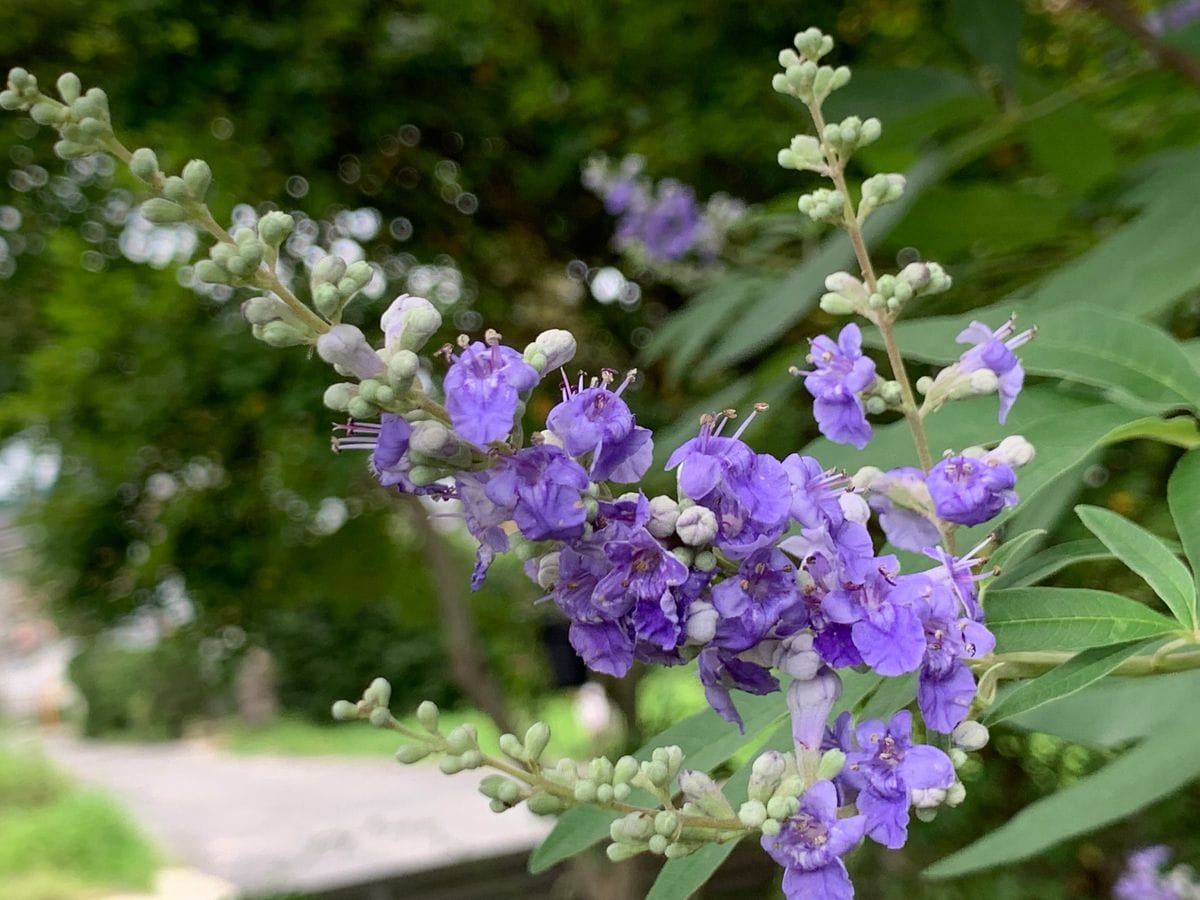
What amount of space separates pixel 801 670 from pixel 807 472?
→ 0.10 m

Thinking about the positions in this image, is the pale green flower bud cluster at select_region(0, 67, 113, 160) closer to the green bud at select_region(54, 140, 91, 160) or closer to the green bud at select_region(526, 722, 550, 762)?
the green bud at select_region(54, 140, 91, 160)

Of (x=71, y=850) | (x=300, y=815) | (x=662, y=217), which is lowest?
(x=300, y=815)

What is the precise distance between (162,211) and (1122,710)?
2.56 ft

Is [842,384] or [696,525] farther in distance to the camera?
[842,384]

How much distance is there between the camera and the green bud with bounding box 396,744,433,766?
1.61 feet

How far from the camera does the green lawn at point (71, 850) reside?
6.29 m

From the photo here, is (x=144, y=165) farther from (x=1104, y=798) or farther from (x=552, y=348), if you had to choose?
(x=1104, y=798)

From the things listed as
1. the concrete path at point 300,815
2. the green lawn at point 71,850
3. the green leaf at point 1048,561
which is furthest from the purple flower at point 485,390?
the green lawn at point 71,850

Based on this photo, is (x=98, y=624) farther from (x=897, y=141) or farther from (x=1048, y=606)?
(x=1048, y=606)

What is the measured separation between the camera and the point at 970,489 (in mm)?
547

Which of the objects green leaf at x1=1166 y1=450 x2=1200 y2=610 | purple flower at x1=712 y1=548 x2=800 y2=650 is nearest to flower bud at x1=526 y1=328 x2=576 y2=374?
purple flower at x1=712 y1=548 x2=800 y2=650

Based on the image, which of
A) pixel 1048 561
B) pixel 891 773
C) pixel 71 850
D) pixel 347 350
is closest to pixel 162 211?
pixel 347 350

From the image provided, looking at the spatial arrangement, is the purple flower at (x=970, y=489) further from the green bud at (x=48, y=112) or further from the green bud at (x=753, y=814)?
the green bud at (x=48, y=112)

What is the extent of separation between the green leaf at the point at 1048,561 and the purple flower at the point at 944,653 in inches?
5.2
